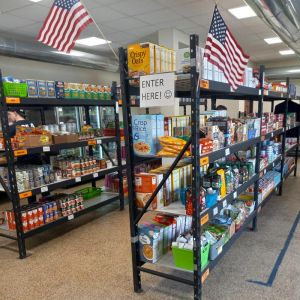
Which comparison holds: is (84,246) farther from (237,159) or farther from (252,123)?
(252,123)

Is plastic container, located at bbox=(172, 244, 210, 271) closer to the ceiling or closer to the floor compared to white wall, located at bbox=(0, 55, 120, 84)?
closer to the floor

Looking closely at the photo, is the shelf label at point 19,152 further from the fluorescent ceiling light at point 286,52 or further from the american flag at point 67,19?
the fluorescent ceiling light at point 286,52

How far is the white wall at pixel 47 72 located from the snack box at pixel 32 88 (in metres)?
4.05

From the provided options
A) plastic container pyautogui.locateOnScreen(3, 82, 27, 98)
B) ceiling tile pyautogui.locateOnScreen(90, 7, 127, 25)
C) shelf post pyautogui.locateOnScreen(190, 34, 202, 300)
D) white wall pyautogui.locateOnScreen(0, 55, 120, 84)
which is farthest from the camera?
white wall pyautogui.locateOnScreen(0, 55, 120, 84)

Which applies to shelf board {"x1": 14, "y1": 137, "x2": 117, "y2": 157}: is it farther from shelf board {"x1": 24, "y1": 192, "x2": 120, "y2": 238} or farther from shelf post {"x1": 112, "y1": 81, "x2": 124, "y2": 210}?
shelf board {"x1": 24, "y1": 192, "x2": 120, "y2": 238}

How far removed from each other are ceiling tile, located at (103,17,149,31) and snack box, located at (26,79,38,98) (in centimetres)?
338

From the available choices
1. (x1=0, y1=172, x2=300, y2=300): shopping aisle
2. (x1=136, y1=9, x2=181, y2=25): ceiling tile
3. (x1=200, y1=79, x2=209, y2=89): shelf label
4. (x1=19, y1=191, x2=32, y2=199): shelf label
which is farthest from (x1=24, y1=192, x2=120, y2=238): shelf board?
(x1=136, y1=9, x2=181, y2=25): ceiling tile

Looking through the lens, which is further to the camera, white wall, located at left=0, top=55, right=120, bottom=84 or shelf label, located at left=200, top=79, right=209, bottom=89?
white wall, located at left=0, top=55, right=120, bottom=84

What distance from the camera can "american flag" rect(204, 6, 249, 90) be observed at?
232 cm

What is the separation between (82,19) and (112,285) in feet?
9.63

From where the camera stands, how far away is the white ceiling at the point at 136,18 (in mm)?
5285

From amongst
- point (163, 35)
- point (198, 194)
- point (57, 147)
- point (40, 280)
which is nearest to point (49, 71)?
point (163, 35)

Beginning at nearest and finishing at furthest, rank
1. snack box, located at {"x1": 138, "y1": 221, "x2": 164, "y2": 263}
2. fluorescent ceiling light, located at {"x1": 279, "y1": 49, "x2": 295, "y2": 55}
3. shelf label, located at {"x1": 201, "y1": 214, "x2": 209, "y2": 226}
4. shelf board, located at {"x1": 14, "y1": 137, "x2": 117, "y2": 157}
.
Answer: shelf label, located at {"x1": 201, "y1": 214, "x2": 209, "y2": 226}
snack box, located at {"x1": 138, "y1": 221, "x2": 164, "y2": 263}
shelf board, located at {"x1": 14, "y1": 137, "x2": 117, "y2": 157}
fluorescent ceiling light, located at {"x1": 279, "y1": 49, "x2": 295, "y2": 55}

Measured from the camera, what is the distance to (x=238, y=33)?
752 cm
